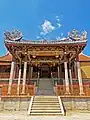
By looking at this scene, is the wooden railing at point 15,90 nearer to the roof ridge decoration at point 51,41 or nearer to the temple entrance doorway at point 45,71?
the roof ridge decoration at point 51,41

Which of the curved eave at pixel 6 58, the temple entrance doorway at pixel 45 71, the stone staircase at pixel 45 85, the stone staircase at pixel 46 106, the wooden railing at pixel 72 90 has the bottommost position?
the stone staircase at pixel 46 106

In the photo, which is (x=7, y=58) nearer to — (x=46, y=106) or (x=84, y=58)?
(x=84, y=58)

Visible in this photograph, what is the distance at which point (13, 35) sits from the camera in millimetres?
16453

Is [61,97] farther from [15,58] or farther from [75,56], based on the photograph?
[15,58]

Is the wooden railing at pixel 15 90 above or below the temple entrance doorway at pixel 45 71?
below

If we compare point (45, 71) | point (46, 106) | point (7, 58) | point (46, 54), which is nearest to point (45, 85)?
point (46, 54)

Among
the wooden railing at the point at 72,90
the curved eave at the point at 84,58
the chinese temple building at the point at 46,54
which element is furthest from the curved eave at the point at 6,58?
the wooden railing at the point at 72,90

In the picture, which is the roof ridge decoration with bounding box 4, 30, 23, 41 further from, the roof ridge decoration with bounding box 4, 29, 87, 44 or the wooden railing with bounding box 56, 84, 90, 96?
the wooden railing with bounding box 56, 84, 90, 96

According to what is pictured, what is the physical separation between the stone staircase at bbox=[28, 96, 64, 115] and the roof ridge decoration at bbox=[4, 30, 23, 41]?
570 cm

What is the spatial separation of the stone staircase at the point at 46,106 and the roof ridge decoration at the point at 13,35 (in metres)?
5.70

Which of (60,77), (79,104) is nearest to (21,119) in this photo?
(79,104)

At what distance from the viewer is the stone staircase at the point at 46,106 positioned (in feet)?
34.3

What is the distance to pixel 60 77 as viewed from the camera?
871 inches

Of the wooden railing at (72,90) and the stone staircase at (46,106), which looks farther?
the wooden railing at (72,90)
